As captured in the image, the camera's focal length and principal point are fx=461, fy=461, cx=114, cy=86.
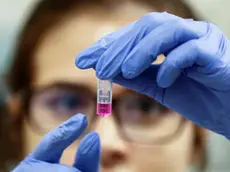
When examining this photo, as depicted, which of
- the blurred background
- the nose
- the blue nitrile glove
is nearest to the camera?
the blue nitrile glove

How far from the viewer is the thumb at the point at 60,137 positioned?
0.82 meters

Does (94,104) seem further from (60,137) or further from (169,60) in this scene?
(169,60)

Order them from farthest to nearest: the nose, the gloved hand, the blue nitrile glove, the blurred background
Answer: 1. the blurred background
2. the nose
3. the blue nitrile glove
4. the gloved hand

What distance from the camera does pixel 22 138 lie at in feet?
4.26

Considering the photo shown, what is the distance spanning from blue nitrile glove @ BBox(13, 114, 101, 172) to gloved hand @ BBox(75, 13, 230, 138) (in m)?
0.12

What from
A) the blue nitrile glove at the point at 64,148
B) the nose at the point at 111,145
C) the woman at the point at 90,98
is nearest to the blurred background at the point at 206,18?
the woman at the point at 90,98

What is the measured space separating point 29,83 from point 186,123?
0.42m

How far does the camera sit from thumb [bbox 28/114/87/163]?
82 centimetres

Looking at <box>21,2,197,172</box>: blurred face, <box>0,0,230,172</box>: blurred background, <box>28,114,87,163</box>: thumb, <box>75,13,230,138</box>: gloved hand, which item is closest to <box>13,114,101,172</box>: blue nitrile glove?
<box>28,114,87,163</box>: thumb

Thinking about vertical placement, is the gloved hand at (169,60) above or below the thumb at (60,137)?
above

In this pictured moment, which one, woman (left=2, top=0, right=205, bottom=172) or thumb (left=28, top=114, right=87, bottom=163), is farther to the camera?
woman (left=2, top=0, right=205, bottom=172)

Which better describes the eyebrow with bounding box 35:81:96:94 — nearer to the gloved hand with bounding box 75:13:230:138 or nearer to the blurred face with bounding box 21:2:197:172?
the blurred face with bounding box 21:2:197:172

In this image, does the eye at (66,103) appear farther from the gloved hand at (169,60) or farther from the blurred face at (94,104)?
the gloved hand at (169,60)

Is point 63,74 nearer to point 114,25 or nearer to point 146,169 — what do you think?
point 114,25
